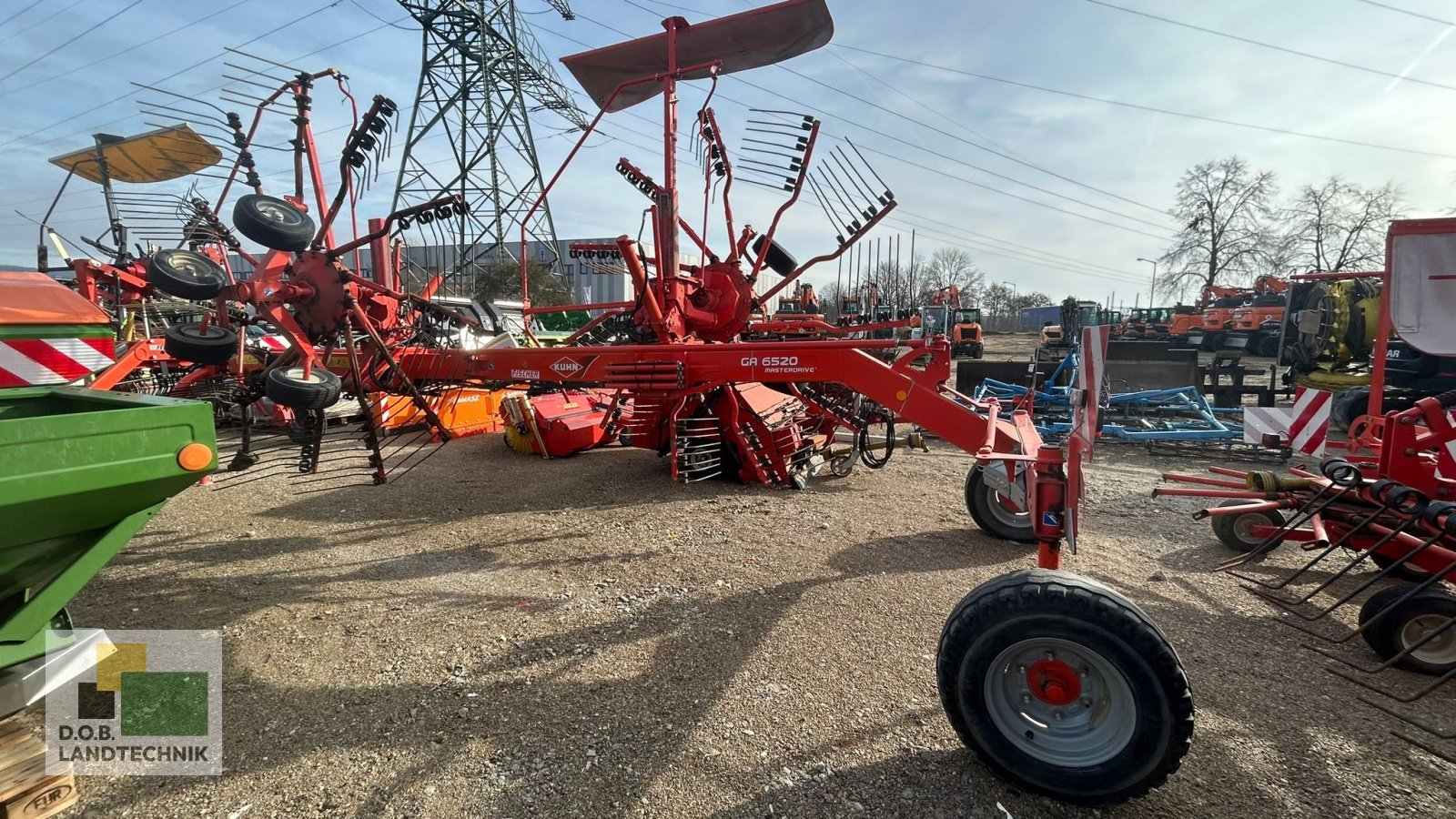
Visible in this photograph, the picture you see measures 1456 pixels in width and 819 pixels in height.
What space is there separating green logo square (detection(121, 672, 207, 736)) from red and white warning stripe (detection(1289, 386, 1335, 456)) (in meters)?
9.53

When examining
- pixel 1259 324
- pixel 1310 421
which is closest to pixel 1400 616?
pixel 1310 421

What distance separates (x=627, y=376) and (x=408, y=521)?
8.12 ft

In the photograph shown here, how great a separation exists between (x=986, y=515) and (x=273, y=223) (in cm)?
513

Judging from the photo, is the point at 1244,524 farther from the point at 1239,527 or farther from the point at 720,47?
the point at 720,47

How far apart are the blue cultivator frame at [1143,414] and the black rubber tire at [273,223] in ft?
23.0

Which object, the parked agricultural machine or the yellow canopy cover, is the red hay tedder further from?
the yellow canopy cover

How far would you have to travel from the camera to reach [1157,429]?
842 cm

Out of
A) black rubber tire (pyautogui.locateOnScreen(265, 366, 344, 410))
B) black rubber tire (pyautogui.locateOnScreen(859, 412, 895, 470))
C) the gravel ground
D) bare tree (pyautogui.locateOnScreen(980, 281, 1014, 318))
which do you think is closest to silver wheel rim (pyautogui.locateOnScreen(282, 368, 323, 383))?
black rubber tire (pyautogui.locateOnScreen(265, 366, 344, 410))

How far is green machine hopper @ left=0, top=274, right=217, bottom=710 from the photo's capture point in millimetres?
1605

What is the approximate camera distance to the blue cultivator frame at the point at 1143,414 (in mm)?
7918

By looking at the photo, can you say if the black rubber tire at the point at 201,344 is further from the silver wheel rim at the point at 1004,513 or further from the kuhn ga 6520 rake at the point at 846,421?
the silver wheel rim at the point at 1004,513

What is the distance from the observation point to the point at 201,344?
3865 millimetres

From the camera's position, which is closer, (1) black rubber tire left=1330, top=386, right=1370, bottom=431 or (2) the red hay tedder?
(2) the red hay tedder

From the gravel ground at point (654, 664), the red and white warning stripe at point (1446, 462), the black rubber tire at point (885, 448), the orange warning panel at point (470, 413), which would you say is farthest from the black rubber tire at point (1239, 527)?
the orange warning panel at point (470, 413)
